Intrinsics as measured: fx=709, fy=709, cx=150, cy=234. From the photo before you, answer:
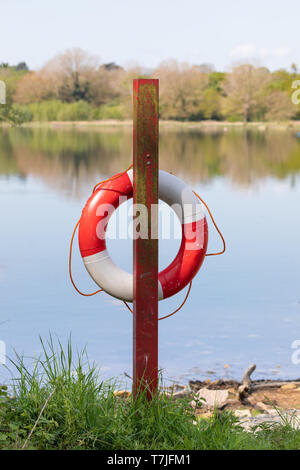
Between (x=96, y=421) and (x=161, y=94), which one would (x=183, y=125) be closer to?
(x=161, y=94)

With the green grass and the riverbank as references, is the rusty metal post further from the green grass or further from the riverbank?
the riverbank

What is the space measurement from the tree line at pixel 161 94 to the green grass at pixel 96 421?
35.5 metres

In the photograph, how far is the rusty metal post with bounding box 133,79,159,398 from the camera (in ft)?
8.86

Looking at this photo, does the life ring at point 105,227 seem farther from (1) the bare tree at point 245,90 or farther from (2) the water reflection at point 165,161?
(1) the bare tree at point 245,90

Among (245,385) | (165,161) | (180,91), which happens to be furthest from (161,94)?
(245,385)

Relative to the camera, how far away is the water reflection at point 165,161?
64.5 ft

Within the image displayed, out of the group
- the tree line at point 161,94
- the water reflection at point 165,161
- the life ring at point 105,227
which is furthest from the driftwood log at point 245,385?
the tree line at point 161,94

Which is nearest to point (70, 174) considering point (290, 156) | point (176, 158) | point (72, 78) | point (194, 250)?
point (176, 158)

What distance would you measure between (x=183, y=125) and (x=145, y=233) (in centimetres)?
4182

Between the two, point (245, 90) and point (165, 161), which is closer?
point (165, 161)

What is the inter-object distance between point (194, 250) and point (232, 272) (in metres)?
4.69

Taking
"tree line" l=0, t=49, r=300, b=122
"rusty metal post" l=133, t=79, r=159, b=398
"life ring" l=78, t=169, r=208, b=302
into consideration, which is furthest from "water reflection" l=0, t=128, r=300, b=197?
"rusty metal post" l=133, t=79, r=159, b=398

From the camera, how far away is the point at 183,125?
43938mm

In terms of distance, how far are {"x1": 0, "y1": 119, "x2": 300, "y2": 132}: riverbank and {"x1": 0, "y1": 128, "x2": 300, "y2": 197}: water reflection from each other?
472 centimetres
